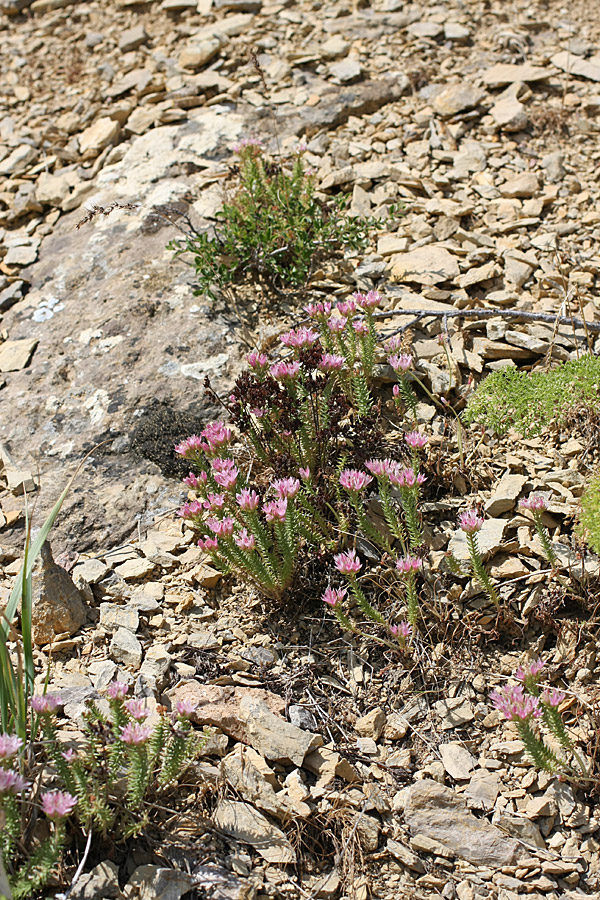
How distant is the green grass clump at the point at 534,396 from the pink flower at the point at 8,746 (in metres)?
2.25

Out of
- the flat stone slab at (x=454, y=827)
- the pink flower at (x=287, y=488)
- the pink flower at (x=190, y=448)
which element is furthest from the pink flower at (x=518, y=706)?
the pink flower at (x=190, y=448)

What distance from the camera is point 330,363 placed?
358cm

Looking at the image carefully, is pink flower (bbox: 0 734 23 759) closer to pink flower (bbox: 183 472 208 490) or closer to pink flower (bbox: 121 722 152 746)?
pink flower (bbox: 121 722 152 746)

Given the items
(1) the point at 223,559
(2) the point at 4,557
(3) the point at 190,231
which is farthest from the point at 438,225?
(2) the point at 4,557

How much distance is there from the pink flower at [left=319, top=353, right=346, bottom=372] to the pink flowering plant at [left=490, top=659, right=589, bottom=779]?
1.58 meters

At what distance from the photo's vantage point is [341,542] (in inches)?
135

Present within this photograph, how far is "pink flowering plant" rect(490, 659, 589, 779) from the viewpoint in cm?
253

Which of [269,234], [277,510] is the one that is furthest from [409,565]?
[269,234]

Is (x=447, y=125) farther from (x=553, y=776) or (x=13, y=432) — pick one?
(x=553, y=776)

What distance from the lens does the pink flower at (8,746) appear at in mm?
2312

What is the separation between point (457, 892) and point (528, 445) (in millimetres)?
1992

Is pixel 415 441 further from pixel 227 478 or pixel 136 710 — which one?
pixel 136 710

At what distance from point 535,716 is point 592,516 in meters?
0.77

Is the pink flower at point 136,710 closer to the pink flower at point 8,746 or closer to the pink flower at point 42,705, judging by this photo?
the pink flower at point 42,705
